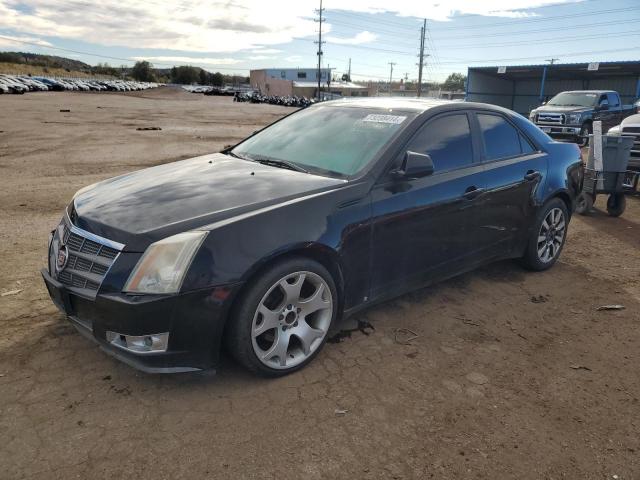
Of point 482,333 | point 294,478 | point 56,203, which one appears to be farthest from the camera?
point 56,203

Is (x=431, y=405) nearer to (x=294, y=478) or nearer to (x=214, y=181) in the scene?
(x=294, y=478)

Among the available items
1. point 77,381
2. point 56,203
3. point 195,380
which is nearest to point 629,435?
point 195,380

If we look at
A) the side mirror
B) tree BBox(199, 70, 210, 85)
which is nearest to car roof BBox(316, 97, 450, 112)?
the side mirror

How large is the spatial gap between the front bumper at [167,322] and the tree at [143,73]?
142328 millimetres

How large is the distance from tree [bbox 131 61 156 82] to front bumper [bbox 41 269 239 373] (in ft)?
467

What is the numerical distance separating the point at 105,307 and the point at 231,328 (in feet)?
2.22

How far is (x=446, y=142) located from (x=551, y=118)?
1624 centimetres

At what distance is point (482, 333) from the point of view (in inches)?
146

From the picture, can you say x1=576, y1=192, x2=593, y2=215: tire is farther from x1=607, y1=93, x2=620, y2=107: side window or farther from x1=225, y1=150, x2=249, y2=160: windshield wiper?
x1=607, y1=93, x2=620, y2=107: side window

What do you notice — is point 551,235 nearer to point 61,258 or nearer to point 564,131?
point 61,258

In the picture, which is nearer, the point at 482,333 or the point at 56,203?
the point at 482,333

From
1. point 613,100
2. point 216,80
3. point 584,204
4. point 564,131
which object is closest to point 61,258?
point 584,204

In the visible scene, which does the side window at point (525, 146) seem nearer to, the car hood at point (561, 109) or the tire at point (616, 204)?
the tire at point (616, 204)

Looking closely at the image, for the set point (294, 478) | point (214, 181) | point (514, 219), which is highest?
point (214, 181)
